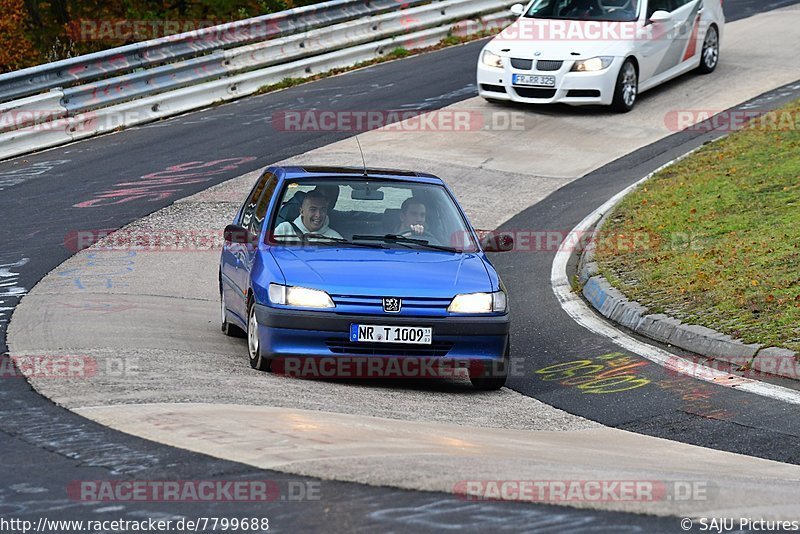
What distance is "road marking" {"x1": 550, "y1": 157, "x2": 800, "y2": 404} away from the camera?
9492mm

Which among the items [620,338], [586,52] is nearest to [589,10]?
[586,52]

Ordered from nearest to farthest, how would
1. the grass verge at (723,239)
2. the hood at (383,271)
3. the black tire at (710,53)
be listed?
the hood at (383,271)
the grass verge at (723,239)
the black tire at (710,53)

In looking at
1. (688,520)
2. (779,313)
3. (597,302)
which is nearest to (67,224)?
(597,302)

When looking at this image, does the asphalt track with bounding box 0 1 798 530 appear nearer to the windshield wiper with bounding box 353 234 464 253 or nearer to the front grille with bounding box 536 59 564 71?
the windshield wiper with bounding box 353 234 464 253

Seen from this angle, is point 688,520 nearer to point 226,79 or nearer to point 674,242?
point 674,242

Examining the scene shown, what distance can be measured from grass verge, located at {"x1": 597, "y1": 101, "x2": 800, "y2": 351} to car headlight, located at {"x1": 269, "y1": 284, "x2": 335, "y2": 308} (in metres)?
3.46

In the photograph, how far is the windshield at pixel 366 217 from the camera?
9.96m

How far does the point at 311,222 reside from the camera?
10086 millimetres

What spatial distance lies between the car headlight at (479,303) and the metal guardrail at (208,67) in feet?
35.1

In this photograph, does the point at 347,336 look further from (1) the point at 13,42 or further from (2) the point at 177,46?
(1) the point at 13,42

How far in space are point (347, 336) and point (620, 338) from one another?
3304 millimetres

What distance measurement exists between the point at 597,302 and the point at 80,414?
6.27 metres

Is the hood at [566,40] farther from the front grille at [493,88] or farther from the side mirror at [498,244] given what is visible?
the side mirror at [498,244]

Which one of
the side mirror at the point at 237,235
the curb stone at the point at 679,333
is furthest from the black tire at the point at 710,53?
the side mirror at the point at 237,235
